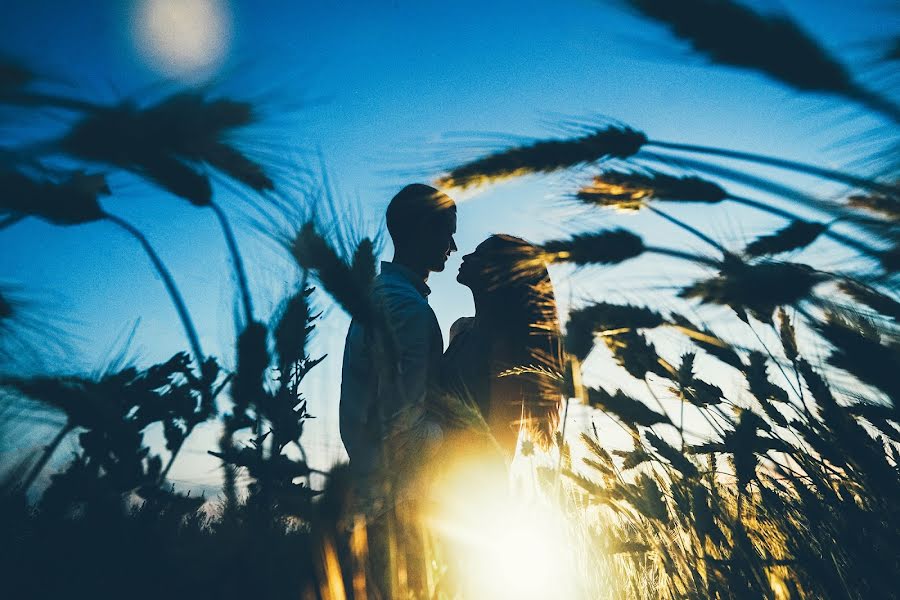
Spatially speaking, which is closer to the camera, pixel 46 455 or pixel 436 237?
pixel 46 455

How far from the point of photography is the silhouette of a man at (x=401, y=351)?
1.09 m

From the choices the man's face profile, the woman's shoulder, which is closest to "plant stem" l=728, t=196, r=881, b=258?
the man's face profile

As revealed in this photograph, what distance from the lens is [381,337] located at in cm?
110

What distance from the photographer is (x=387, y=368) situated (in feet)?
3.57

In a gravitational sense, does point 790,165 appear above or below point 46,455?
above

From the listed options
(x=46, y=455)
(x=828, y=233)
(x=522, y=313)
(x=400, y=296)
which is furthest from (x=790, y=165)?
(x=46, y=455)

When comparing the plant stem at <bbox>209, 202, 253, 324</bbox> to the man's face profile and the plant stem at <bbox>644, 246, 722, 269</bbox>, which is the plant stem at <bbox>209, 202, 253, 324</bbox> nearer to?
the man's face profile

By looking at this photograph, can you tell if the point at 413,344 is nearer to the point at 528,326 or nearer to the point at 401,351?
the point at 401,351

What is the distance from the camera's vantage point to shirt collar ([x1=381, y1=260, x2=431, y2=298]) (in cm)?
183

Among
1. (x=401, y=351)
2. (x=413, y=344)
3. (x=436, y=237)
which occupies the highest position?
(x=436, y=237)

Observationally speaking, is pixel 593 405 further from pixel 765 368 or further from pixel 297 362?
pixel 297 362

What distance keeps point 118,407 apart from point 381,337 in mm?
1109

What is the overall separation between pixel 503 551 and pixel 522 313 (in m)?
0.86

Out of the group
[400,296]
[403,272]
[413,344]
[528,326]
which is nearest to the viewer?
[413,344]
